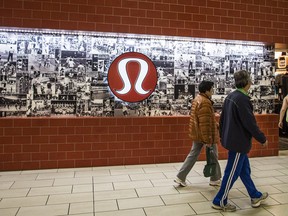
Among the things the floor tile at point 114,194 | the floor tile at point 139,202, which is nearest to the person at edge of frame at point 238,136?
the floor tile at point 139,202

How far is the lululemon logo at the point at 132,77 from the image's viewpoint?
503 centimetres

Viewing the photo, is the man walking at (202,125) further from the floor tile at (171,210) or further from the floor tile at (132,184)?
the floor tile at (171,210)

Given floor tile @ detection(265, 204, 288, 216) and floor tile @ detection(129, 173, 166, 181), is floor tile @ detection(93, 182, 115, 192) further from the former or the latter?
floor tile @ detection(265, 204, 288, 216)

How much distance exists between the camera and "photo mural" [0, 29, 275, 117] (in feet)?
15.8

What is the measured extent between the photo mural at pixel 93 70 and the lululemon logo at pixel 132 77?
15 centimetres

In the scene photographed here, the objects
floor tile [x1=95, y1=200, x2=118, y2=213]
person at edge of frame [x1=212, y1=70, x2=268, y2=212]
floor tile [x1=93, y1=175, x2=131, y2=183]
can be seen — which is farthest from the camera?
floor tile [x1=93, y1=175, x2=131, y2=183]

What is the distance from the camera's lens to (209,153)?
372 cm

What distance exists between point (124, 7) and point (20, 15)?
5.78 feet

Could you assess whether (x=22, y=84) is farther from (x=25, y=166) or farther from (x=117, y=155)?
(x=117, y=155)

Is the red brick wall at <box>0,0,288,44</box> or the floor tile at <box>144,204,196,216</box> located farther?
the red brick wall at <box>0,0,288,44</box>

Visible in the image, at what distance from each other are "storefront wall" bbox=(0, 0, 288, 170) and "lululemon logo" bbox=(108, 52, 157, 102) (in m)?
0.44

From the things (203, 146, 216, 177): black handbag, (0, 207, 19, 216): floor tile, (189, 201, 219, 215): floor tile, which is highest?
(203, 146, 216, 177): black handbag

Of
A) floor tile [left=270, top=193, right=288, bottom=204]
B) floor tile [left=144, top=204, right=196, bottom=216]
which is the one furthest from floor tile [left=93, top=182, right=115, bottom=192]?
floor tile [left=270, top=193, right=288, bottom=204]

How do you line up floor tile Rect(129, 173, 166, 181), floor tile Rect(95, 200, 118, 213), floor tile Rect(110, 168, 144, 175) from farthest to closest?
floor tile Rect(110, 168, 144, 175)
floor tile Rect(129, 173, 166, 181)
floor tile Rect(95, 200, 118, 213)
